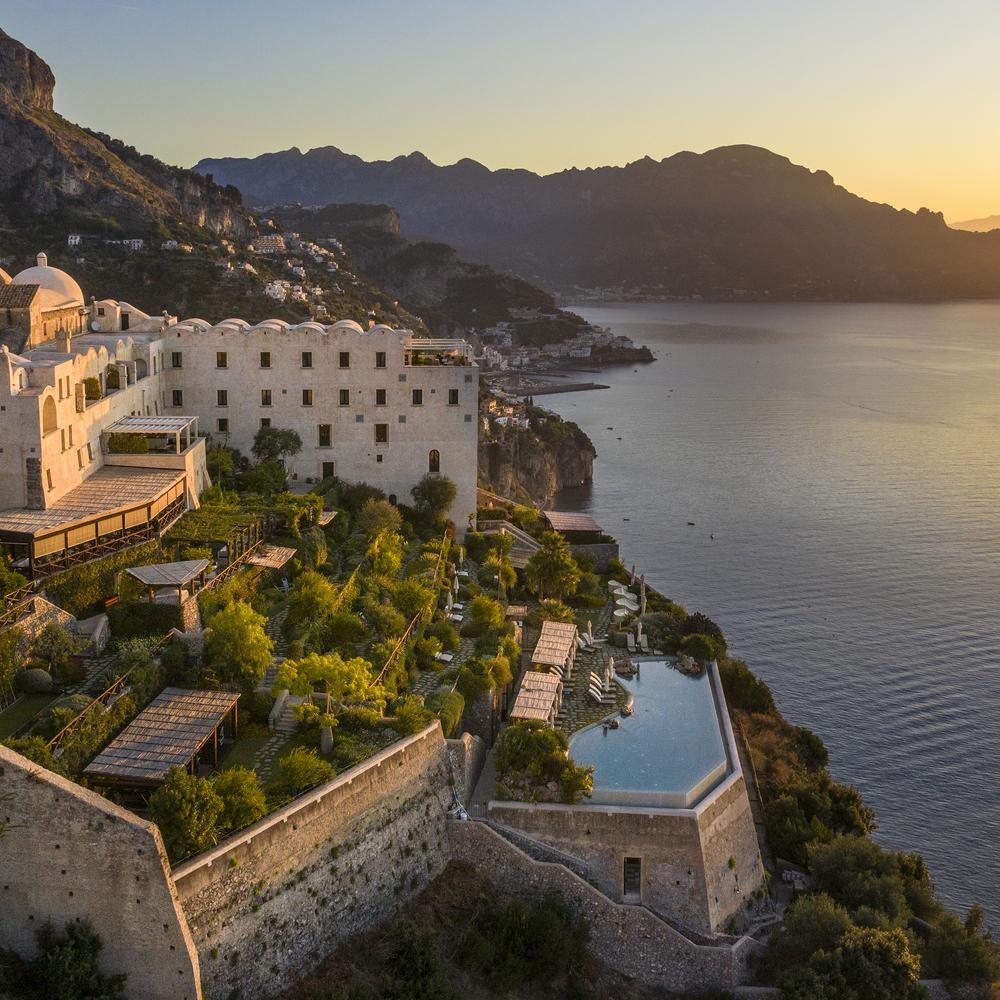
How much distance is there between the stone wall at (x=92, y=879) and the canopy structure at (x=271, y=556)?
49.1 feet

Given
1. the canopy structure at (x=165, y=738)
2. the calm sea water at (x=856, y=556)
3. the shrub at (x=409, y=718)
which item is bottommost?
the calm sea water at (x=856, y=556)

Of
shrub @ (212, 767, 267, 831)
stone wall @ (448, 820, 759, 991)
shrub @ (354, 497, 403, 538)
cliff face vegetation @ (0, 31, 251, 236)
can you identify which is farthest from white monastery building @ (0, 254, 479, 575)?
cliff face vegetation @ (0, 31, 251, 236)

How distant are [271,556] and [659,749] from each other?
12963mm

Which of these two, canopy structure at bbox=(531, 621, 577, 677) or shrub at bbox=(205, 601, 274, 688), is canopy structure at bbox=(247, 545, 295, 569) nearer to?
shrub at bbox=(205, 601, 274, 688)

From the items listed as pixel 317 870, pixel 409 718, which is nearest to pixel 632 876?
pixel 409 718

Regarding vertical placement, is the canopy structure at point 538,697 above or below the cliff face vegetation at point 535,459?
above

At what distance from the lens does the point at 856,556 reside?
69062mm

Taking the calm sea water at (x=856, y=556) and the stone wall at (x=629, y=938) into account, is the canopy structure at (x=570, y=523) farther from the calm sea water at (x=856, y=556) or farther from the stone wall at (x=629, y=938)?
the stone wall at (x=629, y=938)

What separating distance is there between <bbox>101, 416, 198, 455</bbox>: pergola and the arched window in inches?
159

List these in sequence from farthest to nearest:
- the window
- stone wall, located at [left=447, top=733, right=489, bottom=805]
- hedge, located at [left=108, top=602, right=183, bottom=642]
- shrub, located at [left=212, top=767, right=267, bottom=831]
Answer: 1. hedge, located at [left=108, top=602, right=183, bottom=642]
2. stone wall, located at [left=447, top=733, right=489, bottom=805]
3. the window
4. shrub, located at [left=212, top=767, right=267, bottom=831]

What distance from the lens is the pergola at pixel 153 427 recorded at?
37.1 metres

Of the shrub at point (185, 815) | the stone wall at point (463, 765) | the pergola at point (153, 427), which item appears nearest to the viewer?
the shrub at point (185, 815)

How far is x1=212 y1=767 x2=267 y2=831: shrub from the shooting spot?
A: 818 inches

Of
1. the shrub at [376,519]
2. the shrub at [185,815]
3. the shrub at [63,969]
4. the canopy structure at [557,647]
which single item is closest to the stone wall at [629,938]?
the shrub at [185,815]
